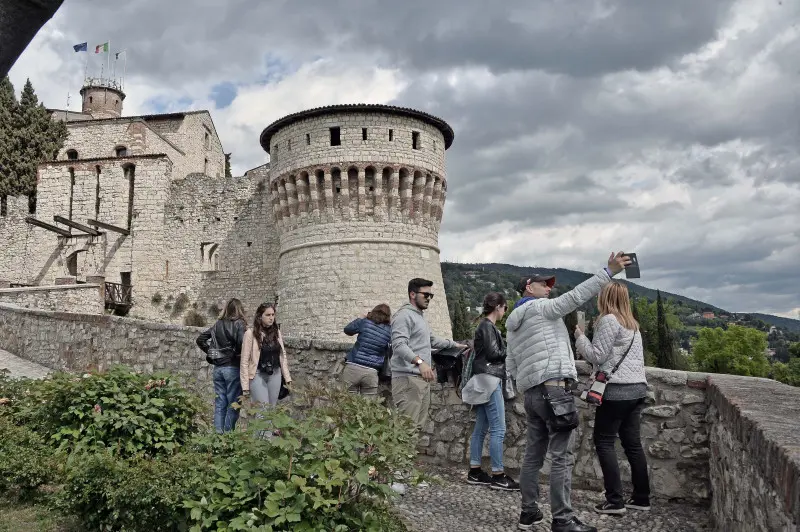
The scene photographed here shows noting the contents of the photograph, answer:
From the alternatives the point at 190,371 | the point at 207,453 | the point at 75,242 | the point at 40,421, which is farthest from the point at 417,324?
the point at 75,242

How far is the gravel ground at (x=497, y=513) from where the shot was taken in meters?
4.58

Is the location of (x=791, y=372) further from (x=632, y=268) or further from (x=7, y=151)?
(x=7, y=151)

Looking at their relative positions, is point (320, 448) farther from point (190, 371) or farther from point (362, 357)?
point (190, 371)

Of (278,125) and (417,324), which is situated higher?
(278,125)

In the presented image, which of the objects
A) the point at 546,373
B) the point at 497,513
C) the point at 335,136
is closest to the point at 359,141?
the point at 335,136

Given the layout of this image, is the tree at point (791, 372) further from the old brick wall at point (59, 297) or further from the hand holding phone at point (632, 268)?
the hand holding phone at point (632, 268)

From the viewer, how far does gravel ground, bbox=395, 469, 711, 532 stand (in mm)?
4578

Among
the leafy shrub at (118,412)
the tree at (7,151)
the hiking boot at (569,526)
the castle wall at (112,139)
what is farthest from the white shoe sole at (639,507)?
the tree at (7,151)

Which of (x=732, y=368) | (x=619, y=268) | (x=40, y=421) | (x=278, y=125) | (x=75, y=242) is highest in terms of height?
(x=278, y=125)

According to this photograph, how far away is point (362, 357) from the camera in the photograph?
6.34m

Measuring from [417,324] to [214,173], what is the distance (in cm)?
3218

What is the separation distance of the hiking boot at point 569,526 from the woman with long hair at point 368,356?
2521 mm

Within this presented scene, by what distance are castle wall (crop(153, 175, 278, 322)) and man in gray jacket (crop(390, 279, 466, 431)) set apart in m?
21.7

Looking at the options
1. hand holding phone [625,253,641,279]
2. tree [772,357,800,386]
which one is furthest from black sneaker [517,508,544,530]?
tree [772,357,800,386]
